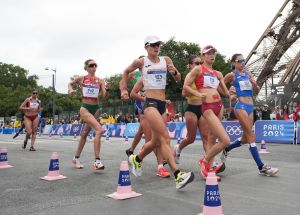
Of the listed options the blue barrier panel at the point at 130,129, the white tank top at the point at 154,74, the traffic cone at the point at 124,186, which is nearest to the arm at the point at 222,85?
the white tank top at the point at 154,74

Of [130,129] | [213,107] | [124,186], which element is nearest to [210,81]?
[213,107]

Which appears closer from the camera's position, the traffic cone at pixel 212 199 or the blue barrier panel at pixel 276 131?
the traffic cone at pixel 212 199

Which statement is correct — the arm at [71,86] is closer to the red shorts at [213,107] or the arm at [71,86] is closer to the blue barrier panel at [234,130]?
the red shorts at [213,107]

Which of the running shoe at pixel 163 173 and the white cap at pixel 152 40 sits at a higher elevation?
the white cap at pixel 152 40

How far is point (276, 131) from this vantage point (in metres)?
15.2

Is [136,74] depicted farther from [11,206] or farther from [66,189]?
[11,206]

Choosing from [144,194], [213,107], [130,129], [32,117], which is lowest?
[144,194]

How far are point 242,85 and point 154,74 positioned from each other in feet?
6.21

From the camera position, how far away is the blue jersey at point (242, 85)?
6543 mm

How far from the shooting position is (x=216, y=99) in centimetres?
568

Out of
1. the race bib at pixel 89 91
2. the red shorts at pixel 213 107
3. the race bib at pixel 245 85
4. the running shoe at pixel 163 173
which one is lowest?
the running shoe at pixel 163 173

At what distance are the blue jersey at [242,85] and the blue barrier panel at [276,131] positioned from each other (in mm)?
9050

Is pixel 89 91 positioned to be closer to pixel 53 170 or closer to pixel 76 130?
pixel 53 170

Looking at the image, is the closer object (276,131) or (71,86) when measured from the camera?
(71,86)
